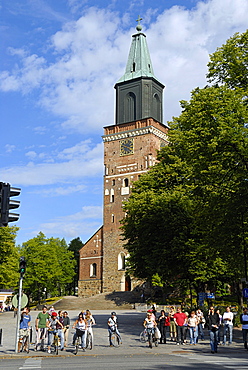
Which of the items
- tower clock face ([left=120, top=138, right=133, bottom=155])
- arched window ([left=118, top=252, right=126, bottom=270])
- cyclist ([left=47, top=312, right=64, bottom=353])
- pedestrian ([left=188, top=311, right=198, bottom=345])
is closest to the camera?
cyclist ([left=47, top=312, right=64, bottom=353])

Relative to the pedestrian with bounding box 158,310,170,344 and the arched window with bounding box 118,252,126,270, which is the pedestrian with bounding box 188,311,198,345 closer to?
the pedestrian with bounding box 158,310,170,344

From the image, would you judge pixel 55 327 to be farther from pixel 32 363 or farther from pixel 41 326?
pixel 32 363

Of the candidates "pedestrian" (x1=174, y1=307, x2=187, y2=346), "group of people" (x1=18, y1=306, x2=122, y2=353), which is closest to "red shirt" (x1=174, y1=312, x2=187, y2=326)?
"pedestrian" (x1=174, y1=307, x2=187, y2=346)

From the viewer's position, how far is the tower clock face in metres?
65.6

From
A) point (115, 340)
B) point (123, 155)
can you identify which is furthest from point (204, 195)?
point (123, 155)

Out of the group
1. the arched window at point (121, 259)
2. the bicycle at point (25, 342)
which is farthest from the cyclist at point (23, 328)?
the arched window at point (121, 259)

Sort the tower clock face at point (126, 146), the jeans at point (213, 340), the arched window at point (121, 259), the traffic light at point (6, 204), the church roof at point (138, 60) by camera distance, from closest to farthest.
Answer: the traffic light at point (6, 204) < the jeans at point (213, 340) < the arched window at point (121, 259) < the church roof at point (138, 60) < the tower clock face at point (126, 146)

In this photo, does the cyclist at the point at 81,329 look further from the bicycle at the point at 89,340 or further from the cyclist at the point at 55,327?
the cyclist at the point at 55,327

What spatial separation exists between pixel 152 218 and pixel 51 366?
1819cm

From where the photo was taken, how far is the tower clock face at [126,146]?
6561cm

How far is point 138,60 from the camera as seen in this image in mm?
66750

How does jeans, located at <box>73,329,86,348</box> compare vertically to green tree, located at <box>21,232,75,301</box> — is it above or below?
below

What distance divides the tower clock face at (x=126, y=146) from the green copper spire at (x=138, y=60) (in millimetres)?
8934

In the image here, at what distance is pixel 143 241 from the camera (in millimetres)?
32031
